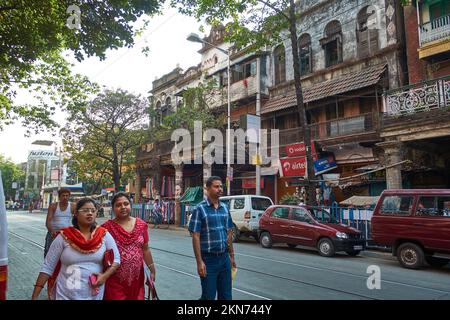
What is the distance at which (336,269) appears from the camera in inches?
341

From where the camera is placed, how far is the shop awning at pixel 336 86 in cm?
1660

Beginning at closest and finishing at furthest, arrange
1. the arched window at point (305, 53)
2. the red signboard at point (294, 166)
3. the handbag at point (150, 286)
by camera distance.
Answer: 1. the handbag at point (150, 286)
2. the red signboard at point (294, 166)
3. the arched window at point (305, 53)

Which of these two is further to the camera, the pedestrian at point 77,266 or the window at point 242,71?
the window at point 242,71

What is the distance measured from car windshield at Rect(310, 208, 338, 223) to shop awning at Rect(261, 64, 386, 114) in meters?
7.25

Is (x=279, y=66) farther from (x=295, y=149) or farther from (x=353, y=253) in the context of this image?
(x=353, y=253)

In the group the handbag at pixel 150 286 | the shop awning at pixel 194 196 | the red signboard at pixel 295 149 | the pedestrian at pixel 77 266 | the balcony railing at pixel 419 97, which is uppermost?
the balcony railing at pixel 419 97

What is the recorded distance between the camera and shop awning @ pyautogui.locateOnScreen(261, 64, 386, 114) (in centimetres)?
1660

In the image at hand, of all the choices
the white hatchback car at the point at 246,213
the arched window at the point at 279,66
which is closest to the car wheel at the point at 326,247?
A: the white hatchback car at the point at 246,213

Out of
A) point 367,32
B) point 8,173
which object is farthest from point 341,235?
point 8,173

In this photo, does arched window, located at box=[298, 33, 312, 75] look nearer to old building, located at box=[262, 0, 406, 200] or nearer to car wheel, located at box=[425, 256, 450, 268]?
old building, located at box=[262, 0, 406, 200]

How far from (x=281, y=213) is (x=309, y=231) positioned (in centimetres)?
149

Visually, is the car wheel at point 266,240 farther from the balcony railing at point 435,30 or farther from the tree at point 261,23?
the balcony railing at point 435,30

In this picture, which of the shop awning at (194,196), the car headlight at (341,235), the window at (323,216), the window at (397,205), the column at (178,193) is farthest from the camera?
the column at (178,193)
